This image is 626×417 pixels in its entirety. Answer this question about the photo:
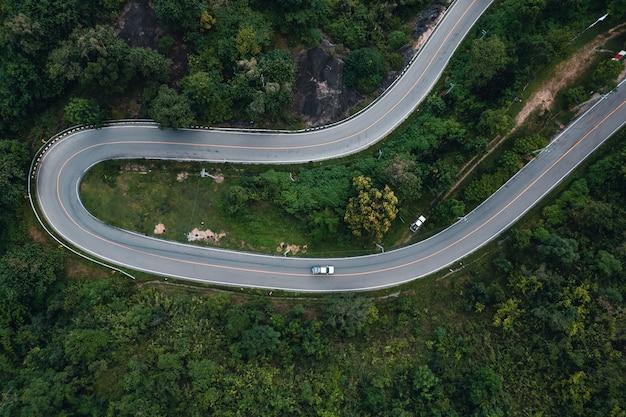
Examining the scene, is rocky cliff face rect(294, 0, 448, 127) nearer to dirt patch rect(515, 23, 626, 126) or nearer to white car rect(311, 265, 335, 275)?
dirt patch rect(515, 23, 626, 126)

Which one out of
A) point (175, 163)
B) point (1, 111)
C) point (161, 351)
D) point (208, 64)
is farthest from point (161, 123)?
point (161, 351)

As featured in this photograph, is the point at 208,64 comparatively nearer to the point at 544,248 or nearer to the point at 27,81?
the point at 27,81

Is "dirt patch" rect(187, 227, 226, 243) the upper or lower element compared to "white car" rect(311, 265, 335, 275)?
upper

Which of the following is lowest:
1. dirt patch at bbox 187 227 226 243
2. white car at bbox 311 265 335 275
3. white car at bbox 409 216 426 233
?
white car at bbox 311 265 335 275

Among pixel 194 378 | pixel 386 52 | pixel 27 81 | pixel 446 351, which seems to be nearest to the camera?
pixel 194 378

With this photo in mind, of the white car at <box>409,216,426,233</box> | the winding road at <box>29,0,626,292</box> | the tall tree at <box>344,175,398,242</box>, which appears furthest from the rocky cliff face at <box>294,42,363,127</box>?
the white car at <box>409,216,426,233</box>

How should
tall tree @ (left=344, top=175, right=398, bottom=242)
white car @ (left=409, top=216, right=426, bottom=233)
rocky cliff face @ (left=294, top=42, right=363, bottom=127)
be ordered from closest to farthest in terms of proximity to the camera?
tall tree @ (left=344, top=175, right=398, bottom=242), white car @ (left=409, top=216, right=426, bottom=233), rocky cliff face @ (left=294, top=42, right=363, bottom=127)
